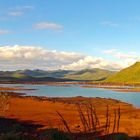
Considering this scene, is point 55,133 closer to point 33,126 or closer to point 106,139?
point 106,139

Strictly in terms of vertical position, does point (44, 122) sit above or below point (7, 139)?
below

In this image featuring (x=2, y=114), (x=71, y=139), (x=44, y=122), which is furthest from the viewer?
(x=2, y=114)

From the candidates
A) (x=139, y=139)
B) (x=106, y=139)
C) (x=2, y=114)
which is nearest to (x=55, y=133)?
(x=106, y=139)

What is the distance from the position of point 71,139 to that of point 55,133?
6.06 ft

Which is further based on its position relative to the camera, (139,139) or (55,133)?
(139,139)

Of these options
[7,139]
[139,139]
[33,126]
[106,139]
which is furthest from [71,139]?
[33,126]

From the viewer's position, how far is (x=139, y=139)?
Result: 52.7 ft

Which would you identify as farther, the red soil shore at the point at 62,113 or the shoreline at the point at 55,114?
the shoreline at the point at 55,114

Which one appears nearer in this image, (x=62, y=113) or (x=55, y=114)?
(x=55, y=114)

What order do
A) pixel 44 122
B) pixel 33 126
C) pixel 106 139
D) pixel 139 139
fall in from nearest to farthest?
pixel 106 139
pixel 139 139
pixel 33 126
pixel 44 122

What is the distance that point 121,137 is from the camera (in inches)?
432

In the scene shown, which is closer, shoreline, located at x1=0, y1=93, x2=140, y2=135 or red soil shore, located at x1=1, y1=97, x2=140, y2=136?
red soil shore, located at x1=1, y1=97, x2=140, y2=136

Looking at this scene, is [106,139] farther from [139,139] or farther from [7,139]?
[139,139]

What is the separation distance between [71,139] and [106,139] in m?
1.54
